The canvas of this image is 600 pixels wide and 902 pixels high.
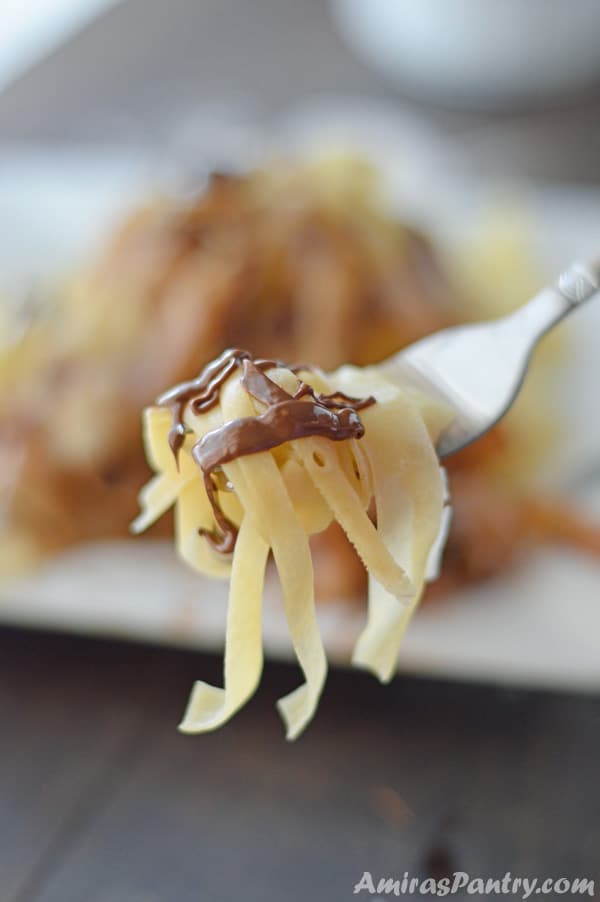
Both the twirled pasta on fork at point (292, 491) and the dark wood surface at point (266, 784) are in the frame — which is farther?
the dark wood surface at point (266, 784)

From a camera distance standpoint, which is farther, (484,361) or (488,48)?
(488,48)

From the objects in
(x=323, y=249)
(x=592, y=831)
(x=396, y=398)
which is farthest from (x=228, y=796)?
(x=323, y=249)

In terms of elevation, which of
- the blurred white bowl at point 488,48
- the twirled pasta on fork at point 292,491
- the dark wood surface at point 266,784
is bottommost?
the dark wood surface at point 266,784

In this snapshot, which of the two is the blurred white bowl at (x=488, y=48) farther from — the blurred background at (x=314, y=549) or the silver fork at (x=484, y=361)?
Result: the silver fork at (x=484, y=361)

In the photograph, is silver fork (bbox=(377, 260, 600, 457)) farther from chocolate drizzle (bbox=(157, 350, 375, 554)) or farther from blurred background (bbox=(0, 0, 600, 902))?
blurred background (bbox=(0, 0, 600, 902))

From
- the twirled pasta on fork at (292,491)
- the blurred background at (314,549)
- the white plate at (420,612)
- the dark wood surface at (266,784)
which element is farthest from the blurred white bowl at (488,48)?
the twirled pasta on fork at (292,491)

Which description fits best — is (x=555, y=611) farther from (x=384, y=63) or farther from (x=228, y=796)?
(x=384, y=63)

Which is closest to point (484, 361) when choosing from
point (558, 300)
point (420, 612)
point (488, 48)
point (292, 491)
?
point (558, 300)

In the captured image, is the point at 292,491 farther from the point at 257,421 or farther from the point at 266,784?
the point at 266,784

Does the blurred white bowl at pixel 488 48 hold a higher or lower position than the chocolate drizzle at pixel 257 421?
higher
